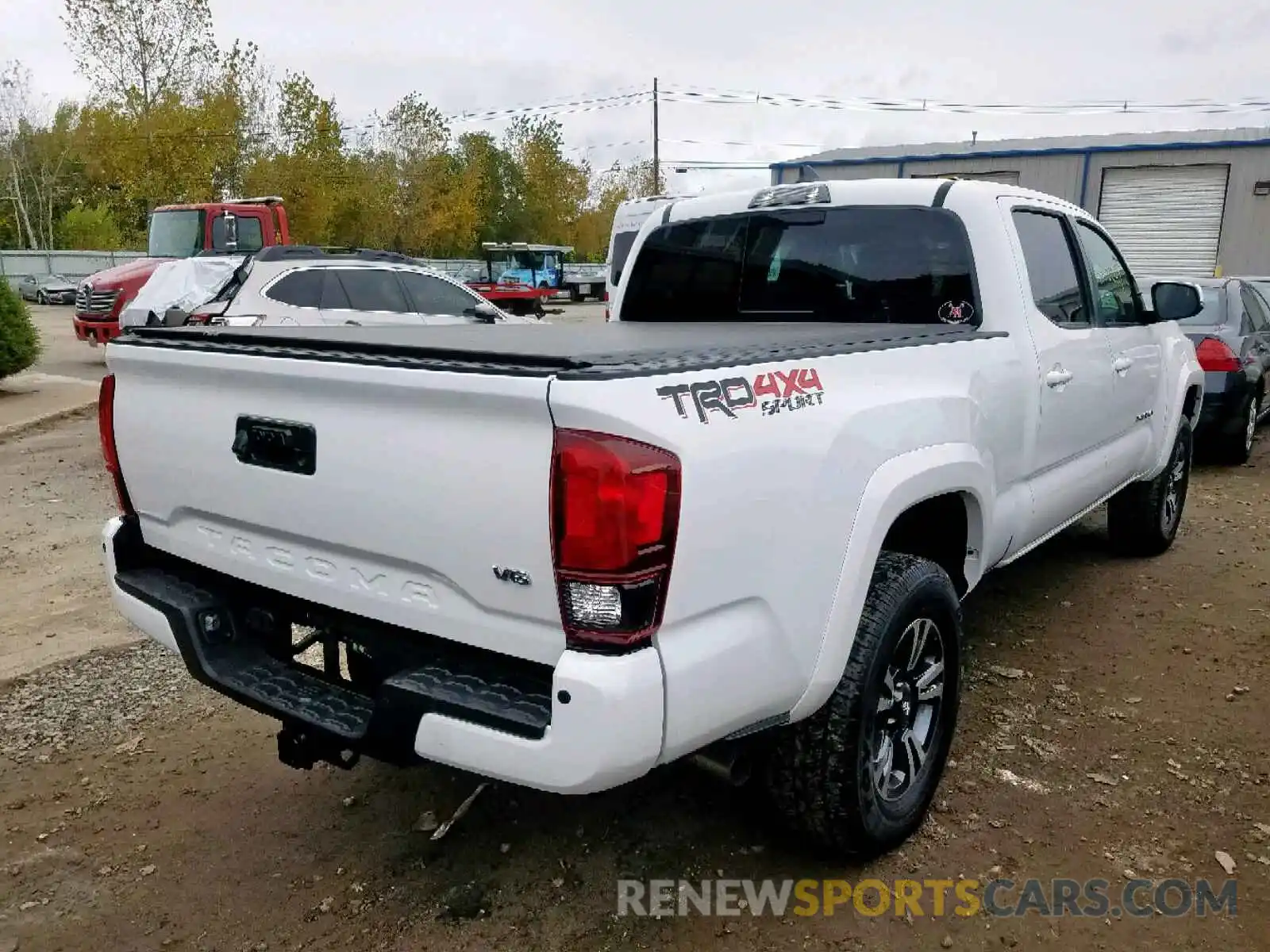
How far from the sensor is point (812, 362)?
2395mm

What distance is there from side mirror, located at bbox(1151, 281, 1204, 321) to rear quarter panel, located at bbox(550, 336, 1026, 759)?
275 centimetres

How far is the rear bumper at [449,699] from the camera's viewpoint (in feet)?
6.33

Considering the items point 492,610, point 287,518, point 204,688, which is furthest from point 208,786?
point 492,610

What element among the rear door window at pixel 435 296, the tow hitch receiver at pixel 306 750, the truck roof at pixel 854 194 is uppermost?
the truck roof at pixel 854 194

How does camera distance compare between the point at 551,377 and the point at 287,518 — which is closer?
the point at 551,377

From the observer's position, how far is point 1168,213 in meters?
22.3

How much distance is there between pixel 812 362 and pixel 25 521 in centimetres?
613

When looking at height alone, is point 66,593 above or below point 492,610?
below

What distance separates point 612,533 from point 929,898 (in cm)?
155

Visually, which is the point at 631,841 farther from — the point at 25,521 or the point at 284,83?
the point at 284,83

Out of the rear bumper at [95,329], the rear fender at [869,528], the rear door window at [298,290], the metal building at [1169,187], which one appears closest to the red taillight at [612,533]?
the rear fender at [869,528]

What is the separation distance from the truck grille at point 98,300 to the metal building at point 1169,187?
45.4ft

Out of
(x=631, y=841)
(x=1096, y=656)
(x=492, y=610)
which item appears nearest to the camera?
(x=492, y=610)

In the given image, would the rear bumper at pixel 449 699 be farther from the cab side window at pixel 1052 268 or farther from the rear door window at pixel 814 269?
the cab side window at pixel 1052 268
